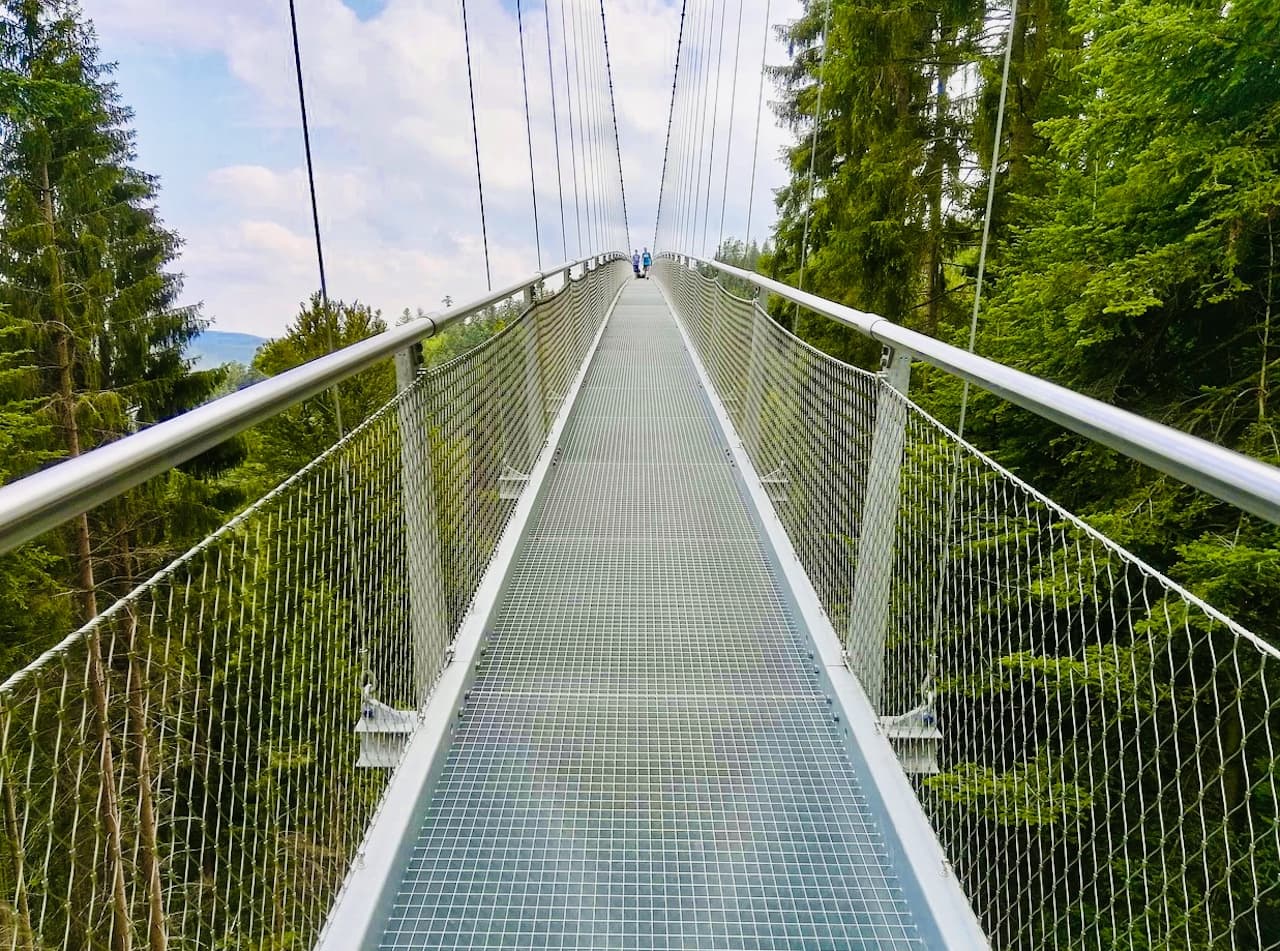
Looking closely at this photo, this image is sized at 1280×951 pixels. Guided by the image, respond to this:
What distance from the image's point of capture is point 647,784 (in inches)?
64.9

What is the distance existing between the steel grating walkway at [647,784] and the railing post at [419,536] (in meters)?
0.18

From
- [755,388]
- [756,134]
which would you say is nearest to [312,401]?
[755,388]

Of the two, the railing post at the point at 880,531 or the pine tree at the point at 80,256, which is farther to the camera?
the pine tree at the point at 80,256

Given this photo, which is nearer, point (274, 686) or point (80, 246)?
point (274, 686)

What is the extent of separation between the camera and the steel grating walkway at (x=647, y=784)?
1342mm

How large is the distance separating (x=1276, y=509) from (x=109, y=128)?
11486mm

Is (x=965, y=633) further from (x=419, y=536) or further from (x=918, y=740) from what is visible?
(x=419, y=536)

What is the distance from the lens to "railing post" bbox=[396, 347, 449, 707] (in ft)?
5.42

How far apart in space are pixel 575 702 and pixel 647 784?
354 mm

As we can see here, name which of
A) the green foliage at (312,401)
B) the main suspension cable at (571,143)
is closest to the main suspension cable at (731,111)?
the main suspension cable at (571,143)

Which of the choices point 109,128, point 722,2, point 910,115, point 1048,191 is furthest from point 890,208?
point 722,2

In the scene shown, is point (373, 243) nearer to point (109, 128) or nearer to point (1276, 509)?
point (109, 128)

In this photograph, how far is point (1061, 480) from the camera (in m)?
5.57

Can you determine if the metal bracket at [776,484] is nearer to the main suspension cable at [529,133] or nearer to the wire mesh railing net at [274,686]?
the wire mesh railing net at [274,686]
